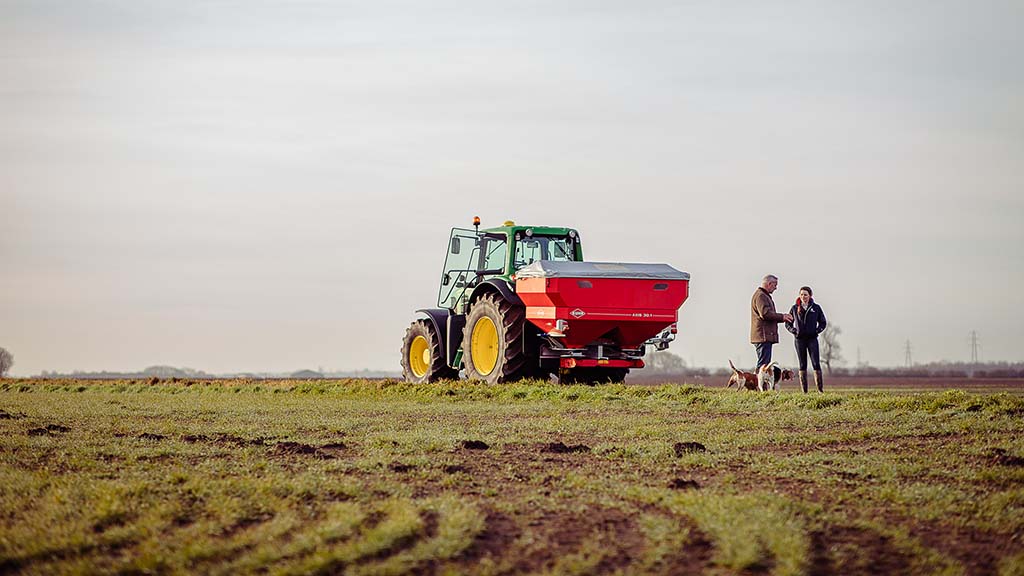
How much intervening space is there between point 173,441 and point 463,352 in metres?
11.7

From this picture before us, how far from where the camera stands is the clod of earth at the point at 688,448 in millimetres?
11117

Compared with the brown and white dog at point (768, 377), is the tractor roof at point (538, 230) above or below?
above

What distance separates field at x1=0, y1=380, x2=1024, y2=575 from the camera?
→ 21.5 feet

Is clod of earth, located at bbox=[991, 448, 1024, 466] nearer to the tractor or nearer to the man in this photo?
the man

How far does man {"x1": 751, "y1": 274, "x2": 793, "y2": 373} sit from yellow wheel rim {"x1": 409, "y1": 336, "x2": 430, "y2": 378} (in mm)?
9429

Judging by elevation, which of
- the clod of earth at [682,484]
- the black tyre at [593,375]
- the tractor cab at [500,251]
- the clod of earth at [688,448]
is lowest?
the clod of earth at [682,484]

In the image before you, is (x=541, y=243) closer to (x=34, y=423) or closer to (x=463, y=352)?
(x=463, y=352)

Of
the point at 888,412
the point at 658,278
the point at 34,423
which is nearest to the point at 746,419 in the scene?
the point at 888,412

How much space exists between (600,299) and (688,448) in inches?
376

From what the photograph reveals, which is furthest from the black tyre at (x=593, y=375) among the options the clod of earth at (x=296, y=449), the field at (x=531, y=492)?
the clod of earth at (x=296, y=449)

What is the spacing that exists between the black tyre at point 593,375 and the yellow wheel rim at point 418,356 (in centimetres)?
468

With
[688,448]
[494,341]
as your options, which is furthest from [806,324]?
[688,448]

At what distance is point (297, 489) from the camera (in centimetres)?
838

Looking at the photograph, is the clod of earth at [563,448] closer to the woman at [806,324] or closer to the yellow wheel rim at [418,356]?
the woman at [806,324]
